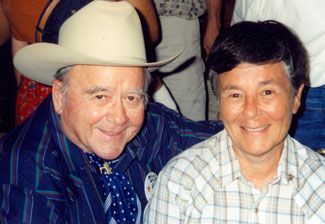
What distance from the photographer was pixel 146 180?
2.04 metres

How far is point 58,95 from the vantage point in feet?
6.08

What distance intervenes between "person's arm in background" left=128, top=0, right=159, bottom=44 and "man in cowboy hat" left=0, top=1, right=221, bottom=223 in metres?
0.37

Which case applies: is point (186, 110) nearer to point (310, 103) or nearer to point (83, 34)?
point (310, 103)

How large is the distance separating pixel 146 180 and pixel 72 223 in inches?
→ 19.1

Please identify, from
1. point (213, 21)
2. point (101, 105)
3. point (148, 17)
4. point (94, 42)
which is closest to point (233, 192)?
point (101, 105)

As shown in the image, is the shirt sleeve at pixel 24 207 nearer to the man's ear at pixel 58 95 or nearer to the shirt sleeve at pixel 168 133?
the man's ear at pixel 58 95

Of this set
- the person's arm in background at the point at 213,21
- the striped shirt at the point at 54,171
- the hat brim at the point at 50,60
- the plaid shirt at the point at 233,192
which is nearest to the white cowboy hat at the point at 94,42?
the hat brim at the point at 50,60

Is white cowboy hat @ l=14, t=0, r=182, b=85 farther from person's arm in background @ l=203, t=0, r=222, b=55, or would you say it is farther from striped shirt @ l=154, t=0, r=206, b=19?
person's arm in background @ l=203, t=0, r=222, b=55

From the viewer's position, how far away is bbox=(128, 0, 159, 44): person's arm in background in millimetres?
2197

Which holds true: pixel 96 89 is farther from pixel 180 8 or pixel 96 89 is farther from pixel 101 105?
pixel 180 8

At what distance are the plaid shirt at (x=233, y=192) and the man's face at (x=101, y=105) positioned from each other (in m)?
0.32

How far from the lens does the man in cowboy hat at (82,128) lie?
1653 mm

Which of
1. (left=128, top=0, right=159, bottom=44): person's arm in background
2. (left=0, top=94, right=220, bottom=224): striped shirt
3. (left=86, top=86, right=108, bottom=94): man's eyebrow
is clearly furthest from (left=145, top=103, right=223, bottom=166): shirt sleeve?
(left=86, top=86, right=108, bottom=94): man's eyebrow

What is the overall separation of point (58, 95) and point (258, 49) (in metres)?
1.03
